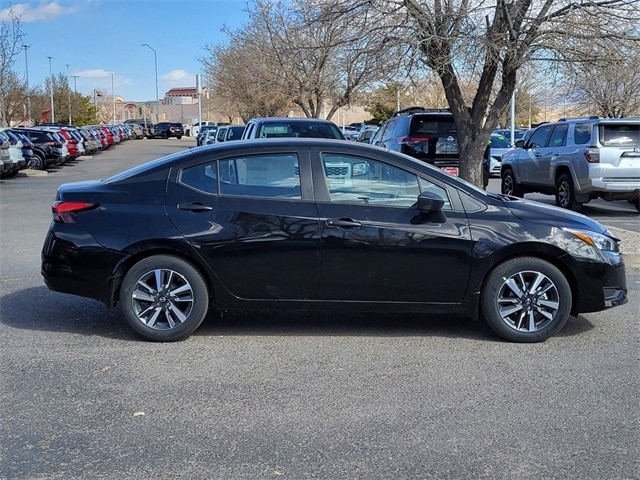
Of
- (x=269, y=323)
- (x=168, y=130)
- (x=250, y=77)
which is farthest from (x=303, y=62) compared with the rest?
(x=168, y=130)

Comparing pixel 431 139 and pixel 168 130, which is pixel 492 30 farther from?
pixel 168 130

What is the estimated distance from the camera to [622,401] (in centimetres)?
489

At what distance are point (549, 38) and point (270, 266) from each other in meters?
6.01

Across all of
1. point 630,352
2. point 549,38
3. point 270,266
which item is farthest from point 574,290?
point 549,38

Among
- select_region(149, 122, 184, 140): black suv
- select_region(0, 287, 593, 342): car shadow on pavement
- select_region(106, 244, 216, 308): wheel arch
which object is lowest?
select_region(0, 287, 593, 342): car shadow on pavement

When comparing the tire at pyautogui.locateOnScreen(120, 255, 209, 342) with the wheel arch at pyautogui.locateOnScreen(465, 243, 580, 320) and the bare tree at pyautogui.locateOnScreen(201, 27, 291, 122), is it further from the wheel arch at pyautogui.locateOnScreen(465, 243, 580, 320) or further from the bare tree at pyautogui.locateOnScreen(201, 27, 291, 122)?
the bare tree at pyautogui.locateOnScreen(201, 27, 291, 122)

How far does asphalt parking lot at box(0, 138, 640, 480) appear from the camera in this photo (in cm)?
400

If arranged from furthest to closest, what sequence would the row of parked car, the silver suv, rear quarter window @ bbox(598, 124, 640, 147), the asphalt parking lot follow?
the row of parked car → rear quarter window @ bbox(598, 124, 640, 147) → the silver suv → the asphalt parking lot

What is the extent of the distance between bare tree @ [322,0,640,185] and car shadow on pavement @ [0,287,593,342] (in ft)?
15.0

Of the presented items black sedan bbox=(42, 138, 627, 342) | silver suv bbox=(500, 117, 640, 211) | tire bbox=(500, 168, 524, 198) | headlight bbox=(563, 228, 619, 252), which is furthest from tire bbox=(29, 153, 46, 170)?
headlight bbox=(563, 228, 619, 252)

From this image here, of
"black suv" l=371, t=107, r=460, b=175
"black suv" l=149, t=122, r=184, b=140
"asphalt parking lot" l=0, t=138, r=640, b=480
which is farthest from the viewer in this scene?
"black suv" l=149, t=122, r=184, b=140

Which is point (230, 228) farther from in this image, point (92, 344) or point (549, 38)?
point (549, 38)

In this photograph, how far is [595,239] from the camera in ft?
20.4

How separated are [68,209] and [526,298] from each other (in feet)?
12.6
